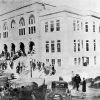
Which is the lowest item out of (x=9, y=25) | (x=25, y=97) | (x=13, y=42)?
(x=25, y=97)

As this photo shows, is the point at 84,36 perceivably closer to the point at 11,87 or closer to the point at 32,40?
the point at 32,40

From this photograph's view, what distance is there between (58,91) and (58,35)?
485 mm

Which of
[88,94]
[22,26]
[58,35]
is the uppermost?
[22,26]

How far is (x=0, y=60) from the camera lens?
261 centimetres

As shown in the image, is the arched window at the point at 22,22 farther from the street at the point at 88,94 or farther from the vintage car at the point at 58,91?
the street at the point at 88,94

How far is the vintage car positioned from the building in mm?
112

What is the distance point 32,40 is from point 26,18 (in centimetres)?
21

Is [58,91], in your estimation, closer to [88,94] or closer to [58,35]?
[88,94]

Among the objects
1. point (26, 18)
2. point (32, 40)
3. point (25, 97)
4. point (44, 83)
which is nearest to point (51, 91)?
point (44, 83)

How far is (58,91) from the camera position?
7.78 ft

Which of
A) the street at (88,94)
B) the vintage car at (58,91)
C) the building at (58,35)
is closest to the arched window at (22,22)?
the building at (58,35)

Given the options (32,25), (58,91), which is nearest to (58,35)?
(32,25)

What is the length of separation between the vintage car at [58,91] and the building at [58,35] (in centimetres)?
11

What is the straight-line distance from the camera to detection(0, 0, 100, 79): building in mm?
2291
